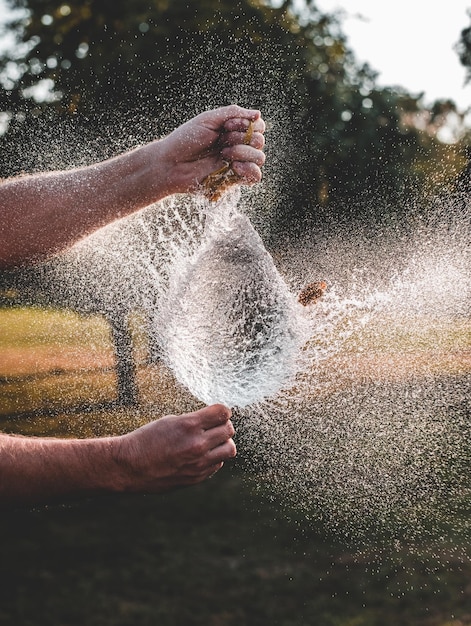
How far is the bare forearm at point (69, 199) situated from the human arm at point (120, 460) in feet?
3.61

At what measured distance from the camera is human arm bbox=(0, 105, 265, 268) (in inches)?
111

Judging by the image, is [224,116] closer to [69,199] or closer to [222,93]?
[69,199]

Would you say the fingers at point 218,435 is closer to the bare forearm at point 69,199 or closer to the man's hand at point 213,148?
the man's hand at point 213,148

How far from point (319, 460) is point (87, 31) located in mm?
Result: 5669

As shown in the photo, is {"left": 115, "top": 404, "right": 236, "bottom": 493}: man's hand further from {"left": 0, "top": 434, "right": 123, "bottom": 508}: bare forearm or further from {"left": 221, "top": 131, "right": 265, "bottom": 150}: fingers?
{"left": 221, "top": 131, "right": 265, "bottom": 150}: fingers

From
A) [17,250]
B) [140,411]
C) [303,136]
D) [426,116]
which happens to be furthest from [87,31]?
[17,250]

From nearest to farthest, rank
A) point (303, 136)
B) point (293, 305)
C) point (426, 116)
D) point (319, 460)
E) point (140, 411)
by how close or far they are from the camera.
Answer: point (293, 305)
point (319, 460)
point (140, 411)
point (303, 136)
point (426, 116)

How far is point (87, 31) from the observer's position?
27.1 ft

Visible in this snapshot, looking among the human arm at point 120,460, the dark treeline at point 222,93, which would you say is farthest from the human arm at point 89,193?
the dark treeline at point 222,93

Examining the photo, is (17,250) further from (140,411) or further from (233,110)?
(140,411)

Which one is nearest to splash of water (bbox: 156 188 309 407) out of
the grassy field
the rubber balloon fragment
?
the rubber balloon fragment

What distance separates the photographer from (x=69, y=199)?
2.97m

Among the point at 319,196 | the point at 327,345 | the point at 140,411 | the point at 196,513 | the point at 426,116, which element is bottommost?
the point at 196,513

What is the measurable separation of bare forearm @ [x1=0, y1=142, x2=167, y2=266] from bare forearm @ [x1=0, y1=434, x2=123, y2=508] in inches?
43.6
